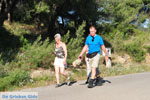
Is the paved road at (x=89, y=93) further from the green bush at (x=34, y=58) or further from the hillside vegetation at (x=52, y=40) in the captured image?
the green bush at (x=34, y=58)

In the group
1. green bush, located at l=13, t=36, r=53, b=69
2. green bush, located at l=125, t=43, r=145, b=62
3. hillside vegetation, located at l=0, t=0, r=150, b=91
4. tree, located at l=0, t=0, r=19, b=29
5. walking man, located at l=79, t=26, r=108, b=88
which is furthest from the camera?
green bush, located at l=125, t=43, r=145, b=62

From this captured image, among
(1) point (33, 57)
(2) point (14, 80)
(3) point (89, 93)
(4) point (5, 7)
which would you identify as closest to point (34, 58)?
(1) point (33, 57)

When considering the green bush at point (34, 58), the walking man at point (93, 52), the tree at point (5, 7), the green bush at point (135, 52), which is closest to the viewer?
the walking man at point (93, 52)

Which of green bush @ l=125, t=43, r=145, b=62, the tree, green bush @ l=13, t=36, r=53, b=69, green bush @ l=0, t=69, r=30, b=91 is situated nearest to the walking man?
green bush @ l=0, t=69, r=30, b=91

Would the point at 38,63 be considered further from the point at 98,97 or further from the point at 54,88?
the point at 98,97

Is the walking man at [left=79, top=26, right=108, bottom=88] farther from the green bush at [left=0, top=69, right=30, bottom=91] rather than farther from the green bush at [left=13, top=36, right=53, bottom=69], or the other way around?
the green bush at [left=13, top=36, right=53, bottom=69]

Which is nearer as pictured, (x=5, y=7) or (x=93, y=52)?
(x=93, y=52)

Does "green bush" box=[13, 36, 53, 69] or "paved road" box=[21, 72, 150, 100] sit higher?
"green bush" box=[13, 36, 53, 69]

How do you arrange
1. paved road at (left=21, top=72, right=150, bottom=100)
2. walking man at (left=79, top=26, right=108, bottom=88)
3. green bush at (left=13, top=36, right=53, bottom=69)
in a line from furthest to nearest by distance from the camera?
green bush at (left=13, top=36, right=53, bottom=69)
walking man at (left=79, top=26, right=108, bottom=88)
paved road at (left=21, top=72, right=150, bottom=100)

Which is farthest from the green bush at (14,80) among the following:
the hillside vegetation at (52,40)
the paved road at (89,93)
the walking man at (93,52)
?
the walking man at (93,52)

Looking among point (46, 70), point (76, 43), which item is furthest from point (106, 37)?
point (46, 70)

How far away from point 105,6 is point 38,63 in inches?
405

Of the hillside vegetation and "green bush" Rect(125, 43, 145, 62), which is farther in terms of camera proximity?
"green bush" Rect(125, 43, 145, 62)

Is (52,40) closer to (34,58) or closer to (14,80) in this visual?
(34,58)
